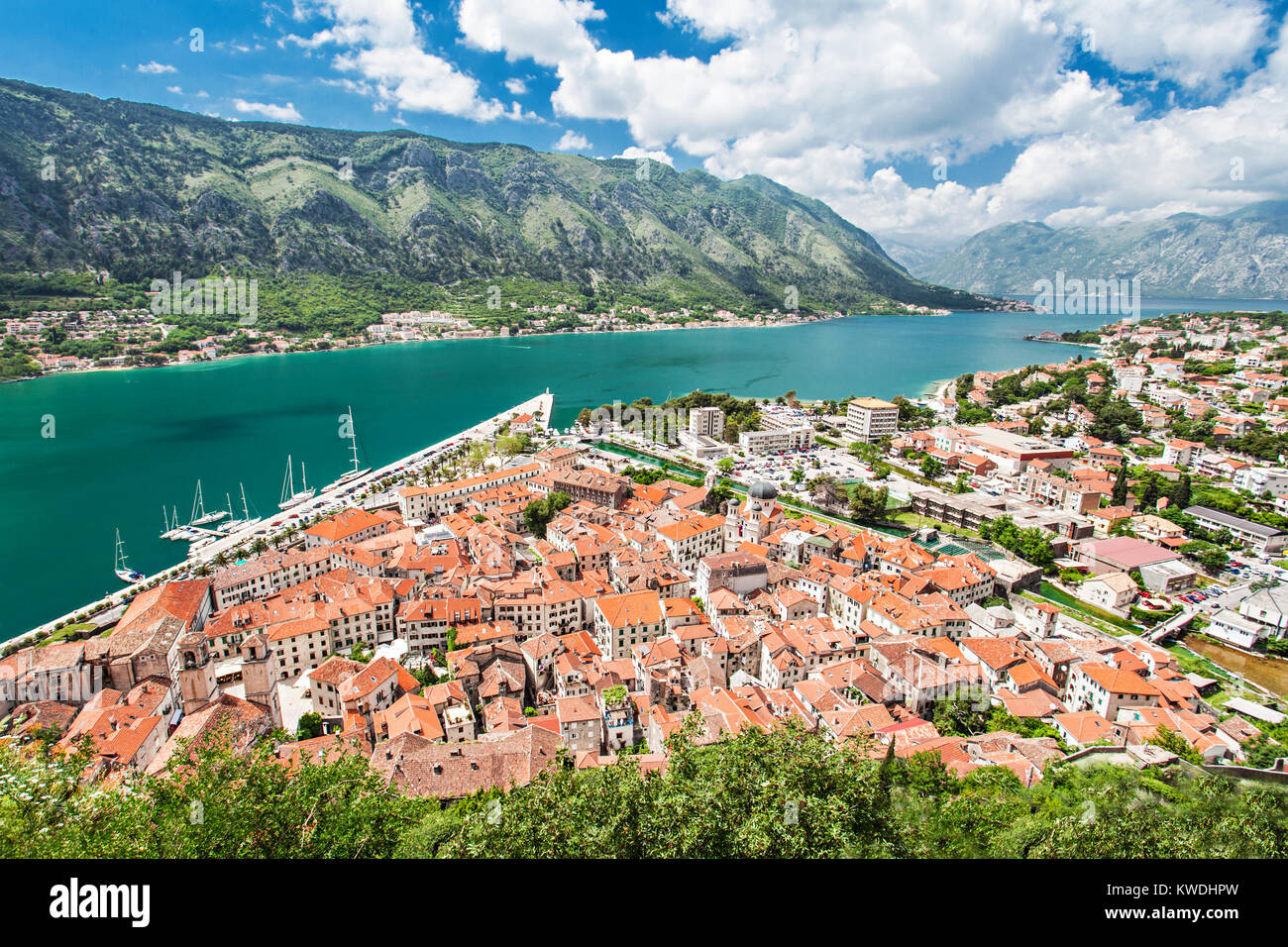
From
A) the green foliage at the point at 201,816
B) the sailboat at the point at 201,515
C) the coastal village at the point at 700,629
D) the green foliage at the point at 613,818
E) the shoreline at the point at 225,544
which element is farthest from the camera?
the sailboat at the point at 201,515

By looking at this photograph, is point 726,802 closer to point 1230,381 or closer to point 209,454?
point 209,454

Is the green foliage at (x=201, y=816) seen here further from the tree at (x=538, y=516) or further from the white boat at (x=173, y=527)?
the white boat at (x=173, y=527)

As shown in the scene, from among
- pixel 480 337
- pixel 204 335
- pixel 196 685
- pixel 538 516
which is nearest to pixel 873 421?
pixel 538 516

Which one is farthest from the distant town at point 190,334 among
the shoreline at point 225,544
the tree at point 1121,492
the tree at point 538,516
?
the tree at point 1121,492

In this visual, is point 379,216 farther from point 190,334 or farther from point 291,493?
point 291,493

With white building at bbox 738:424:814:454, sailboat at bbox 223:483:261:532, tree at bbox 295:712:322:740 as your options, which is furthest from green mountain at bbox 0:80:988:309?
tree at bbox 295:712:322:740
